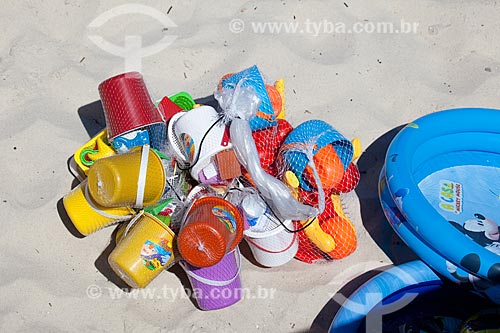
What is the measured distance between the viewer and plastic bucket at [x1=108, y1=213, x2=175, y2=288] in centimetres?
166

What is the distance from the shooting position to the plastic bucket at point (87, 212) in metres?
1.76

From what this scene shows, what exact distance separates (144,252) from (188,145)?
0.31m

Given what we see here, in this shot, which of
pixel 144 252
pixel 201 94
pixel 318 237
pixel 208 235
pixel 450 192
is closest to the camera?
pixel 208 235

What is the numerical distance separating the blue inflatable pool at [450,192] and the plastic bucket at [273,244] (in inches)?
11.3

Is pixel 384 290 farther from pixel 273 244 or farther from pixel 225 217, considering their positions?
pixel 225 217

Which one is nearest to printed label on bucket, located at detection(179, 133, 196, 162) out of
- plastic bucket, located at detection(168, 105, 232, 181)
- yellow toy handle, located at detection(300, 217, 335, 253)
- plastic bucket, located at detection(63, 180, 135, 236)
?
plastic bucket, located at detection(168, 105, 232, 181)

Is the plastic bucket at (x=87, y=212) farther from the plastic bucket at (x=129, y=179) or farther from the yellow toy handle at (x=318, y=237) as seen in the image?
the yellow toy handle at (x=318, y=237)

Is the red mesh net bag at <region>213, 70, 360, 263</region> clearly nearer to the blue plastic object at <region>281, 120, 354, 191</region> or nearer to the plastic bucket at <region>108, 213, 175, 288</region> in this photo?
the blue plastic object at <region>281, 120, 354, 191</region>

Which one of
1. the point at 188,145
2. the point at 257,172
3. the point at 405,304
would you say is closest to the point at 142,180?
the point at 188,145

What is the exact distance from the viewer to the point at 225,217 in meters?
1.61

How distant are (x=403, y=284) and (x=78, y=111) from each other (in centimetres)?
120

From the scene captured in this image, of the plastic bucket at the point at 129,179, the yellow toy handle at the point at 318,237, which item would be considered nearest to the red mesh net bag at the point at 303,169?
the yellow toy handle at the point at 318,237

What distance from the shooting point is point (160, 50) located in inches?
90.3

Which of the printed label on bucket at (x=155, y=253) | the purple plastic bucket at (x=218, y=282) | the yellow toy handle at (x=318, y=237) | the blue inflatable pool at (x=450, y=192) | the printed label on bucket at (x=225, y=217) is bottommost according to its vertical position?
the purple plastic bucket at (x=218, y=282)
